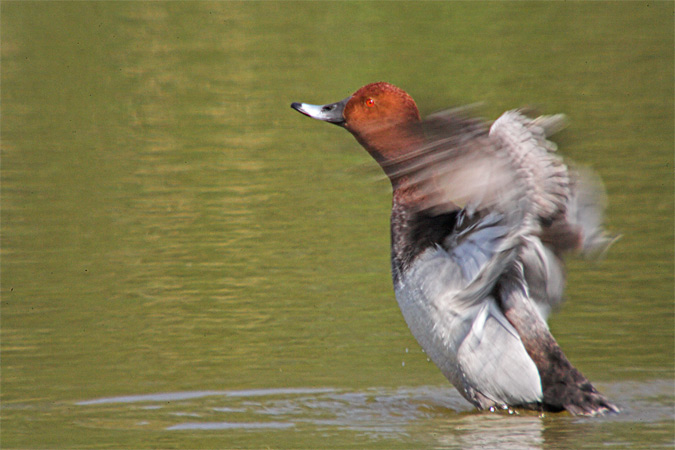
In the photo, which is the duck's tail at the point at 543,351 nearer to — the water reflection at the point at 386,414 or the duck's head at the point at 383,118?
the water reflection at the point at 386,414

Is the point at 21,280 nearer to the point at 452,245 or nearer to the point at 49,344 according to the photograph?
the point at 49,344

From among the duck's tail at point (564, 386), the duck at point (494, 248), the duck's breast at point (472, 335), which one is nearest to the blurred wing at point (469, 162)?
the duck at point (494, 248)

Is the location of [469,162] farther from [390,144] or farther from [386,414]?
[386,414]

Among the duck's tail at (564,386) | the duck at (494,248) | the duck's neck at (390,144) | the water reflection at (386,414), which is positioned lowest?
the water reflection at (386,414)

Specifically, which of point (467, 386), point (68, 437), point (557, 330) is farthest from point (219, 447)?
point (557, 330)

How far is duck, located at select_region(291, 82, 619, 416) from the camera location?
4.95 metres

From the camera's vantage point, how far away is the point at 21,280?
7926 millimetres

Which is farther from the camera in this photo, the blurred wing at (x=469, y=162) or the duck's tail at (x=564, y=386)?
the duck's tail at (x=564, y=386)

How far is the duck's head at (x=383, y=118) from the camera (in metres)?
5.92

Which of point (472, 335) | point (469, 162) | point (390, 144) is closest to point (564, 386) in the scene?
point (472, 335)

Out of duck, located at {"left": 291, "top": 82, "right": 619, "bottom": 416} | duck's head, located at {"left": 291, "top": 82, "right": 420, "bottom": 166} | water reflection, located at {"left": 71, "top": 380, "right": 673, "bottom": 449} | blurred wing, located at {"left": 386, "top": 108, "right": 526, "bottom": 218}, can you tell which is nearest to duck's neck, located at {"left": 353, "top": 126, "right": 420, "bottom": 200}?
duck's head, located at {"left": 291, "top": 82, "right": 420, "bottom": 166}

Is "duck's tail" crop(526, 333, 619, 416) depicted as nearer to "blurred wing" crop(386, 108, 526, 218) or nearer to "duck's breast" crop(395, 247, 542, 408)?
"duck's breast" crop(395, 247, 542, 408)

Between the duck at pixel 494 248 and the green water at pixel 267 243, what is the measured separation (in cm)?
18

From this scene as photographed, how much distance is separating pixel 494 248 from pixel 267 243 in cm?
363
